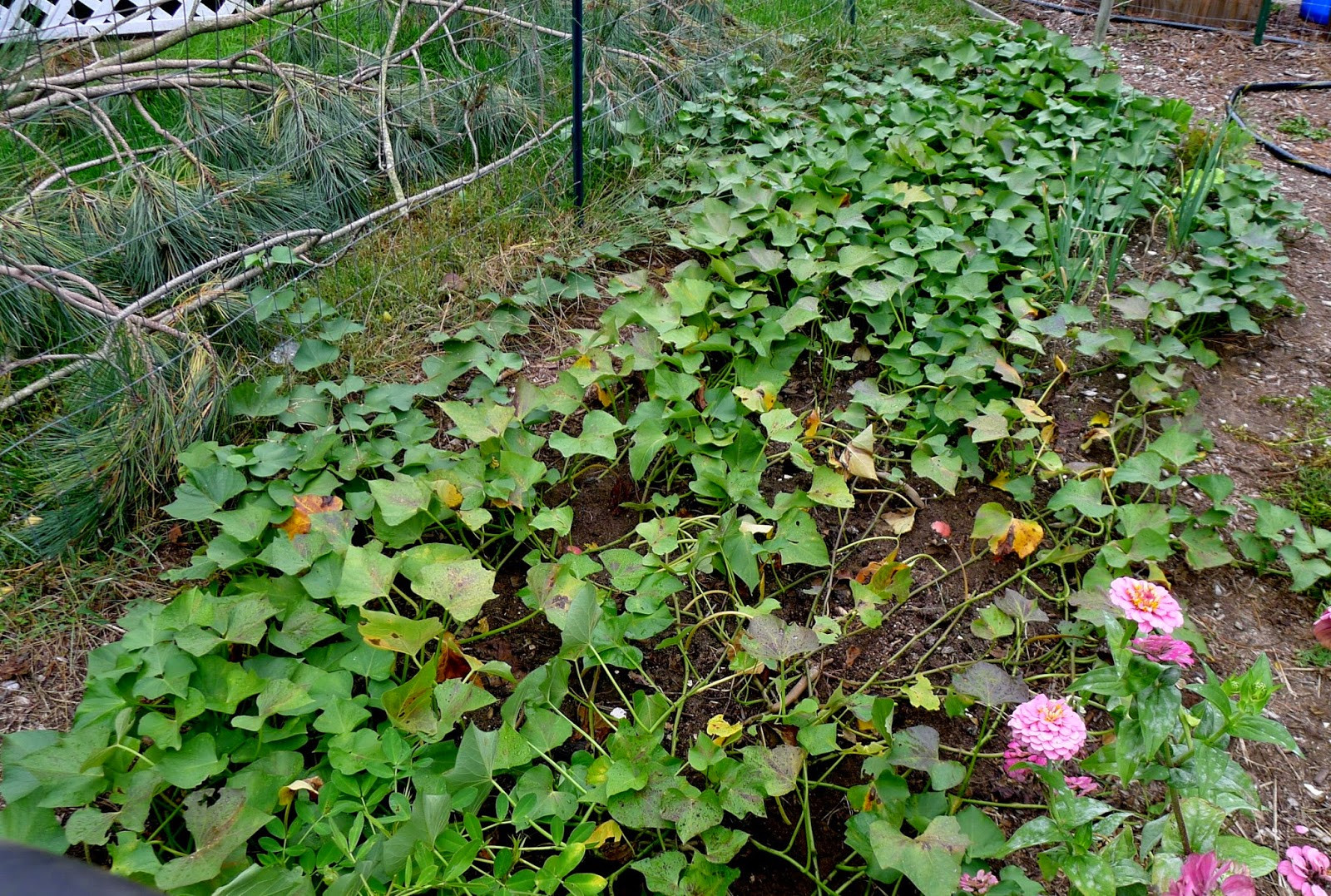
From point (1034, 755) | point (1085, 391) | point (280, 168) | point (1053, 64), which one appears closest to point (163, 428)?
point (280, 168)

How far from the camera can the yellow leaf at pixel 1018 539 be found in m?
1.74

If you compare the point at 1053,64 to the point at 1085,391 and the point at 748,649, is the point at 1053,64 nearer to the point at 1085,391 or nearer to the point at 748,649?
the point at 1085,391

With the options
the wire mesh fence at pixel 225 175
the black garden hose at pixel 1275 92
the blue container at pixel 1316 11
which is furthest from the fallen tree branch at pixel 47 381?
the blue container at pixel 1316 11

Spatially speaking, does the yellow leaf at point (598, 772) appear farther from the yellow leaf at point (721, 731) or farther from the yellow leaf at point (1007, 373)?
the yellow leaf at point (1007, 373)

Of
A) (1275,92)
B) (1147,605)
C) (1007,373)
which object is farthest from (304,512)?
(1275,92)

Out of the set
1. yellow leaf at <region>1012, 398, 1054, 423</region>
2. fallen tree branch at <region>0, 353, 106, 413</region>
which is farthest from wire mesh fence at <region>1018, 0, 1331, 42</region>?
fallen tree branch at <region>0, 353, 106, 413</region>

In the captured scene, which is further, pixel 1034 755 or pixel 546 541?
pixel 546 541

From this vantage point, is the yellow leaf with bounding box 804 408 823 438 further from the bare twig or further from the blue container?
the blue container

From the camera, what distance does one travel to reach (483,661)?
1611mm

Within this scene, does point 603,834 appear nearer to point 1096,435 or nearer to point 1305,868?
point 1305,868

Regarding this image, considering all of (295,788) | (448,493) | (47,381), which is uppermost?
(47,381)

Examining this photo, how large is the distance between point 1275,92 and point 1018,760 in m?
3.65

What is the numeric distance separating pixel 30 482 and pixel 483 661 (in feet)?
3.27

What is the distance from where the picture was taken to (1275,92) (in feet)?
12.5
